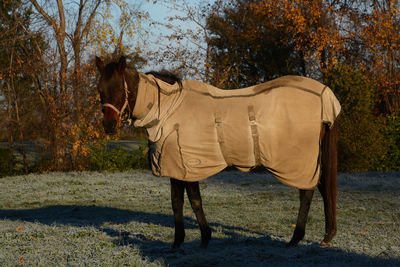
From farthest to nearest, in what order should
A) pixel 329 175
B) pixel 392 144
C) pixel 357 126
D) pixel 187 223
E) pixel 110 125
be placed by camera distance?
pixel 392 144 → pixel 357 126 → pixel 187 223 → pixel 329 175 → pixel 110 125

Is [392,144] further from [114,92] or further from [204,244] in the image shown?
[114,92]

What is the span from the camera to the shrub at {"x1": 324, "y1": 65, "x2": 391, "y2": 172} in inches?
547

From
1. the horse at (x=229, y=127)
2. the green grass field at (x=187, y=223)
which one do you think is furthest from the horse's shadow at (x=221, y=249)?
the horse at (x=229, y=127)

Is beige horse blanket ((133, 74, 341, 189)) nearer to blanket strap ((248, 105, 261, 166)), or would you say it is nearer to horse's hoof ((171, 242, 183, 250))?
blanket strap ((248, 105, 261, 166))

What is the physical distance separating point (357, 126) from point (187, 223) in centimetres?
862

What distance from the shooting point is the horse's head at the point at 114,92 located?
465 cm

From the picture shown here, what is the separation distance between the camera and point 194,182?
534cm

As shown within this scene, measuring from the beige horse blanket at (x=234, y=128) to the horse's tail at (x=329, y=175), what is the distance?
6.0 inches

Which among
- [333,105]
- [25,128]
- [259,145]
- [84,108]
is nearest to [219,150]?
[259,145]

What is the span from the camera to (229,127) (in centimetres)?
498

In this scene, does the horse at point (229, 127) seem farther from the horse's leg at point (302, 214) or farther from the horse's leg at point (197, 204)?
the horse's leg at point (302, 214)

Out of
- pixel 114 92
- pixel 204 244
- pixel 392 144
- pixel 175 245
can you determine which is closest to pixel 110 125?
pixel 114 92

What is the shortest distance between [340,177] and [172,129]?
9546 millimetres

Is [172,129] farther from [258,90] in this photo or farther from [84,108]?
[84,108]
